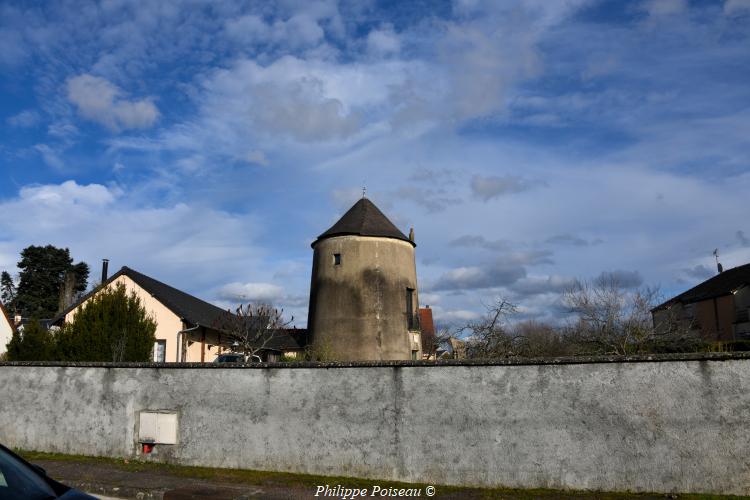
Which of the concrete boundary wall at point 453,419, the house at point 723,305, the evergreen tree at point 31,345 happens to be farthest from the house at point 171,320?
the house at point 723,305

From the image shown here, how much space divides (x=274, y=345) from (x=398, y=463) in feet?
88.3

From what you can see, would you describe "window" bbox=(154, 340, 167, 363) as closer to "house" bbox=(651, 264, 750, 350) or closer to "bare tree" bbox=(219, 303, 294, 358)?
"bare tree" bbox=(219, 303, 294, 358)

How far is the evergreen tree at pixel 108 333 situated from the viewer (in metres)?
18.6

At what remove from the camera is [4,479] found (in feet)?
15.0

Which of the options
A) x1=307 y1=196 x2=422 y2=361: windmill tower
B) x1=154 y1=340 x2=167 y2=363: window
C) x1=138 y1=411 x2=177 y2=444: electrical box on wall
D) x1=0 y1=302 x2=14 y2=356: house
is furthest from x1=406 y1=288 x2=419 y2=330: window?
x1=0 y1=302 x2=14 y2=356: house

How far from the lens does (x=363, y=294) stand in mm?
26938

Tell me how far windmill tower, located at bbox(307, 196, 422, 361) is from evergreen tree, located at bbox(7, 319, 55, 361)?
37.2ft

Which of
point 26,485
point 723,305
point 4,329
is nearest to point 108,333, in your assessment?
point 26,485

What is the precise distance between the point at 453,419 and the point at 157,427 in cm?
587

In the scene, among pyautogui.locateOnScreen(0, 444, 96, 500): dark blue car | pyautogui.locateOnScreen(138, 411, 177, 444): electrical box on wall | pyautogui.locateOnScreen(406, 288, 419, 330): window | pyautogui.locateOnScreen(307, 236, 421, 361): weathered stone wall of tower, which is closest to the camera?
pyautogui.locateOnScreen(0, 444, 96, 500): dark blue car

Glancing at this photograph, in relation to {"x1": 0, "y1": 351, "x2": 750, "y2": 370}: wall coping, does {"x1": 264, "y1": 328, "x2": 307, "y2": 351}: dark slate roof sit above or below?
above

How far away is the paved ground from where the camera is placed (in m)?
8.73

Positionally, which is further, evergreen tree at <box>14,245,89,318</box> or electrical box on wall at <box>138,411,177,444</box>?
evergreen tree at <box>14,245,89,318</box>

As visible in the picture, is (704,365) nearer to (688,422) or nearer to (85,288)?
(688,422)
